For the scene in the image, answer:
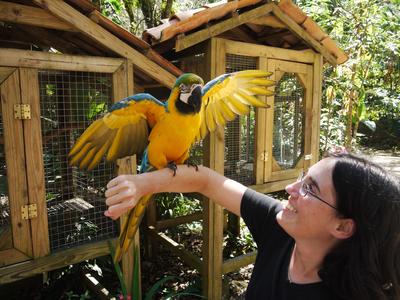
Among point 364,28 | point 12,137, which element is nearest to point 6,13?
point 12,137

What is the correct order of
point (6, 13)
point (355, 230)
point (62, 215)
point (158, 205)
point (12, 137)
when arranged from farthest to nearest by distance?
point (158, 205)
point (62, 215)
point (12, 137)
point (6, 13)
point (355, 230)

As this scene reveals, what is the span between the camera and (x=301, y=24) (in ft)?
9.03

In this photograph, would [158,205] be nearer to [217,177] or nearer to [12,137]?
[12,137]

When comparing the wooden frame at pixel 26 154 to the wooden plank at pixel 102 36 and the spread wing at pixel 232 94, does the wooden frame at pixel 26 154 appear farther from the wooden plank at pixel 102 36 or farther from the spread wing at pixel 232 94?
the spread wing at pixel 232 94

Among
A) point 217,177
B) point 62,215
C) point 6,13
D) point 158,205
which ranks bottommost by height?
point 158,205

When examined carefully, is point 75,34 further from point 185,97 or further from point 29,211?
point 185,97

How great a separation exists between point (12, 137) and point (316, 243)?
162 centimetres

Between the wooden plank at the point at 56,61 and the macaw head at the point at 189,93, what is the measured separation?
90 cm

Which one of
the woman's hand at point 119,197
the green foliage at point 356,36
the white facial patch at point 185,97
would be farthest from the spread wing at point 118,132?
the green foliage at point 356,36

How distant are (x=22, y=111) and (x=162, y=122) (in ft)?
3.09

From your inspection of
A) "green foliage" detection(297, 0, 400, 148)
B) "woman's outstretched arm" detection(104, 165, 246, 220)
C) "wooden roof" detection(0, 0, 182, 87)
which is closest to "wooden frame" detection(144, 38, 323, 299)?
"wooden roof" detection(0, 0, 182, 87)

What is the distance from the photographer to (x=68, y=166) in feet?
7.33

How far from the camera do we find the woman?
887 mm

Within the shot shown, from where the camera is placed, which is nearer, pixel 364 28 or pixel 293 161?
pixel 293 161
